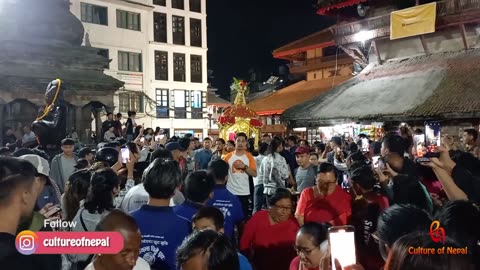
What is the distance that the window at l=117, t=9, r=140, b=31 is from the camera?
134ft

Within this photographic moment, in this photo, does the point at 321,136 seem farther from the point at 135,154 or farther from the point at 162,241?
the point at 162,241

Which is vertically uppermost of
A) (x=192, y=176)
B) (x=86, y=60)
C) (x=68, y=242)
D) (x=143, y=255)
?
(x=86, y=60)

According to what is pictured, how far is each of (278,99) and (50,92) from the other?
22520 mm

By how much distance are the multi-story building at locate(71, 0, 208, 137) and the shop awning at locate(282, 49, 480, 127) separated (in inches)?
918

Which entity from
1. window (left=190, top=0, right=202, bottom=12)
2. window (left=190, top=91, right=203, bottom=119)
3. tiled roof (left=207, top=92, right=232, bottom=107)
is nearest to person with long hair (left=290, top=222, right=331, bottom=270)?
window (left=190, top=91, right=203, bottom=119)

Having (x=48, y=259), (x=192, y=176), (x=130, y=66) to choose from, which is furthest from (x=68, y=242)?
(x=130, y=66)

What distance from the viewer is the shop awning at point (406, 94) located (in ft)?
49.0

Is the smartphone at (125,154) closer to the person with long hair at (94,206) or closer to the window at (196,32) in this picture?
the person with long hair at (94,206)

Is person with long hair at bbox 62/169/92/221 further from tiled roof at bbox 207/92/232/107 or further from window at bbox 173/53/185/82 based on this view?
tiled roof at bbox 207/92/232/107

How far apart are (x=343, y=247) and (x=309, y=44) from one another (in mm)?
29056

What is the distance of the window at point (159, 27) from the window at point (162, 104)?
5332mm

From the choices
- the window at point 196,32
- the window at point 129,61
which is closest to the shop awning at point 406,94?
the window at point 129,61

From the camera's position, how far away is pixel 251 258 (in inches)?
190

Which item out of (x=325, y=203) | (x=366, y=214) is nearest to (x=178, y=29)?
(x=325, y=203)
